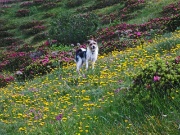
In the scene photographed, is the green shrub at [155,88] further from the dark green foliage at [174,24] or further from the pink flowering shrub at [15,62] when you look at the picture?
the pink flowering shrub at [15,62]

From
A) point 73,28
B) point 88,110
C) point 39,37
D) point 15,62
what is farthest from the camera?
point 39,37

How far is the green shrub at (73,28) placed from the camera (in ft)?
91.2

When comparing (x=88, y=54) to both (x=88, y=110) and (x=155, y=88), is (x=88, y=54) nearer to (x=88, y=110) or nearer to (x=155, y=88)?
(x=88, y=110)

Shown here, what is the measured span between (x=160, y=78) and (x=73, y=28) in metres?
21.5

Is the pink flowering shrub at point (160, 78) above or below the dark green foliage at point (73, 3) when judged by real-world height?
below

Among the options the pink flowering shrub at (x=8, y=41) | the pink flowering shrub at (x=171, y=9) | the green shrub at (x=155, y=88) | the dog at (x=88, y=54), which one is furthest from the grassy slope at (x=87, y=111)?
the pink flowering shrub at (x=8, y=41)

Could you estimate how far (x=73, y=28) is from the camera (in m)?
27.9

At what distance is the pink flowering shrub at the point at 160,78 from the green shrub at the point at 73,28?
20.6 metres

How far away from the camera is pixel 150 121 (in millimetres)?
5566

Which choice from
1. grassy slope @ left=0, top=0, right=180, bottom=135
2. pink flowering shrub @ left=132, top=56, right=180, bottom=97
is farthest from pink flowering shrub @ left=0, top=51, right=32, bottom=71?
pink flowering shrub @ left=132, top=56, right=180, bottom=97

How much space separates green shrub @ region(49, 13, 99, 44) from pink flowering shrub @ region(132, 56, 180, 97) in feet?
67.7

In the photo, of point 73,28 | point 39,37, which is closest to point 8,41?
point 39,37

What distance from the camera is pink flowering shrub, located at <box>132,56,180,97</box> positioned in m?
6.67

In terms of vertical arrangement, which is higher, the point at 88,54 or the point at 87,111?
the point at 88,54
